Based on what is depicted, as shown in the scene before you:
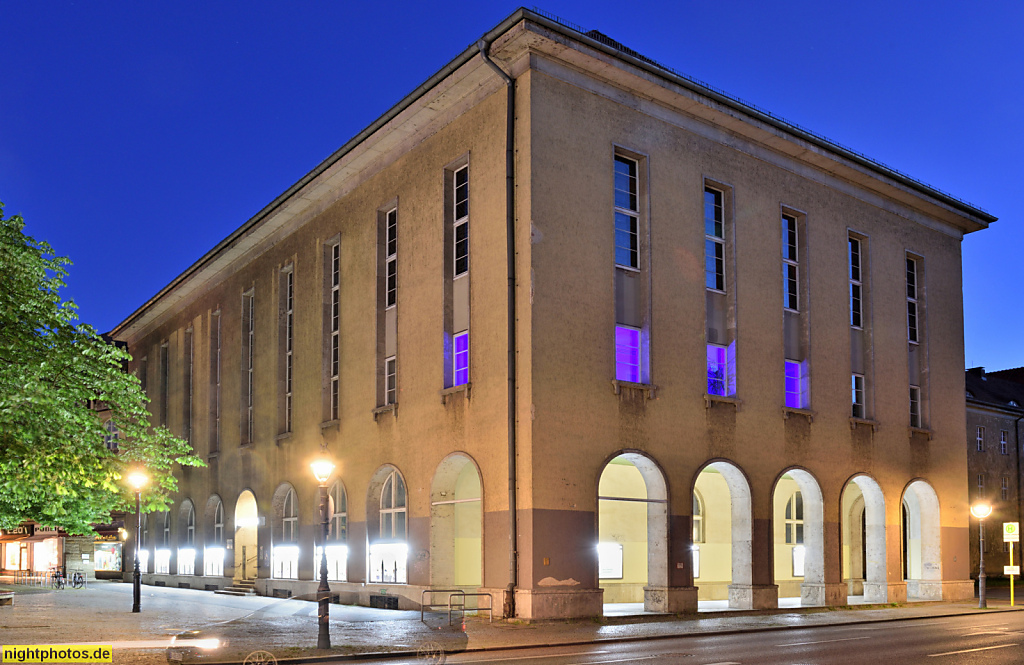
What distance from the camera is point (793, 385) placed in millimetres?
33375

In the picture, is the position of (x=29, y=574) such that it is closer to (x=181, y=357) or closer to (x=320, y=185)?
(x=181, y=357)

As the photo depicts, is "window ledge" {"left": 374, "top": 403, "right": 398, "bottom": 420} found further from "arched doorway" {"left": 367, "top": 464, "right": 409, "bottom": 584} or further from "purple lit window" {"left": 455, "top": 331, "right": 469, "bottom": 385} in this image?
"purple lit window" {"left": 455, "top": 331, "right": 469, "bottom": 385}

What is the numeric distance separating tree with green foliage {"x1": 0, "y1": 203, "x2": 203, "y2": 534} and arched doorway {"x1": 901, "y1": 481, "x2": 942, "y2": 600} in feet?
84.3

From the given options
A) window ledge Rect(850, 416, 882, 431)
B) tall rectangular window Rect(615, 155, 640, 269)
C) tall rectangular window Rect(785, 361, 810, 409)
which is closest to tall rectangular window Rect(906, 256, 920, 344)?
window ledge Rect(850, 416, 882, 431)

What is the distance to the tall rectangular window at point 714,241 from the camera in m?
31.5

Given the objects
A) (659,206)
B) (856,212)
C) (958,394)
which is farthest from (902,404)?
(659,206)

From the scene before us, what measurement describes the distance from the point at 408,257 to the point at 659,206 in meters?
8.10

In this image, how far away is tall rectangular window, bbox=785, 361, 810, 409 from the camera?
3322 centimetres

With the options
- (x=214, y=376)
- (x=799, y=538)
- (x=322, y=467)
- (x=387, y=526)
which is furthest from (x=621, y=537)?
(x=214, y=376)

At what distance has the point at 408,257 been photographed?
105ft

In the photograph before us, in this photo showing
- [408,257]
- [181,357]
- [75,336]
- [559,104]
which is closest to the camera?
[75,336]

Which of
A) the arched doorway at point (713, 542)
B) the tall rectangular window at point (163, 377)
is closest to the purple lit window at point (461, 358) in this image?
the arched doorway at point (713, 542)

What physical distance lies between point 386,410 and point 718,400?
34.1 ft

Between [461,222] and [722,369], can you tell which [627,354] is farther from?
[461,222]
